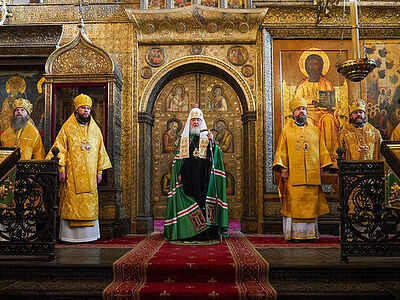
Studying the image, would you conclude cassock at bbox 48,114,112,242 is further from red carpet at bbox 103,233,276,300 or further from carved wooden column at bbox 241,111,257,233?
carved wooden column at bbox 241,111,257,233

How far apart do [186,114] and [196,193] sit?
9.04ft

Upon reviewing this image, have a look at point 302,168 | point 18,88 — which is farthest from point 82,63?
point 302,168

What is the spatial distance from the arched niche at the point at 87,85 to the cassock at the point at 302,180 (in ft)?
10.0

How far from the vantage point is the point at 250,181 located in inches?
311

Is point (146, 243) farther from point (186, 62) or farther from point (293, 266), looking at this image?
point (186, 62)

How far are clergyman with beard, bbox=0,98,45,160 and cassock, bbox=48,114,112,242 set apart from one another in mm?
645

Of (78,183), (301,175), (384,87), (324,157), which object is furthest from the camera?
(384,87)

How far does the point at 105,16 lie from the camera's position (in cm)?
819

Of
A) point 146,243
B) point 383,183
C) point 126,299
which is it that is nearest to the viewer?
point 126,299

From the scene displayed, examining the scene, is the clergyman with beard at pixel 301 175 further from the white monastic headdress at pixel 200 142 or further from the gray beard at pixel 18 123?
the gray beard at pixel 18 123

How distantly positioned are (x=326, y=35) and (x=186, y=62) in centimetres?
299

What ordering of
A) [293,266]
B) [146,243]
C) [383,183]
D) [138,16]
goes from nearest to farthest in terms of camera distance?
1. [293,266]
2. [383,183]
3. [146,243]
4. [138,16]

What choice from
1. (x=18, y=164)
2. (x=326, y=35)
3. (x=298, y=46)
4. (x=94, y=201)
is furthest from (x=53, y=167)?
(x=326, y=35)

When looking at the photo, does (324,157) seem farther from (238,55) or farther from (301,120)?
(238,55)
